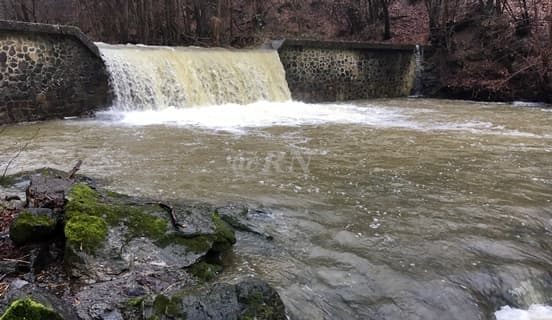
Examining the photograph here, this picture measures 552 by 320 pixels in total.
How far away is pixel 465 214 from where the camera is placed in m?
4.36

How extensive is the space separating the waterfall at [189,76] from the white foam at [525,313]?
9.57 m

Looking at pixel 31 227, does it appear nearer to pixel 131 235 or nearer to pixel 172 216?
pixel 131 235

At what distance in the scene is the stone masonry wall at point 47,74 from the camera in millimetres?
9641

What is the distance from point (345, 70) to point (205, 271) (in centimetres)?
1355

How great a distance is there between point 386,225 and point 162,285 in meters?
2.05

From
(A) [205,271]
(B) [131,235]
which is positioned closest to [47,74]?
(B) [131,235]

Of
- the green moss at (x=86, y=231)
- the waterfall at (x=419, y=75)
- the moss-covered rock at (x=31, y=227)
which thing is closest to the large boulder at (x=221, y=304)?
the green moss at (x=86, y=231)

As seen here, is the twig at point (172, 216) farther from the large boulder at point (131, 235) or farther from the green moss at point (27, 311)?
the green moss at point (27, 311)

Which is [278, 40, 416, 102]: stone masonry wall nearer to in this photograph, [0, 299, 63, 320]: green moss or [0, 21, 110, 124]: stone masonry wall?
[0, 21, 110, 124]: stone masonry wall

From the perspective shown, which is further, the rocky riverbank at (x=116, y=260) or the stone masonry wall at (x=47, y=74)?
the stone masonry wall at (x=47, y=74)

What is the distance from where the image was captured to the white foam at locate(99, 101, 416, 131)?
32.6 ft

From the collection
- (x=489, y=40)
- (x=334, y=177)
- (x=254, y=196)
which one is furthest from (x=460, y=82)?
(x=254, y=196)

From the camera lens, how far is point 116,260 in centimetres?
308

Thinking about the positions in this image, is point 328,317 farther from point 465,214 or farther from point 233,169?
point 233,169
